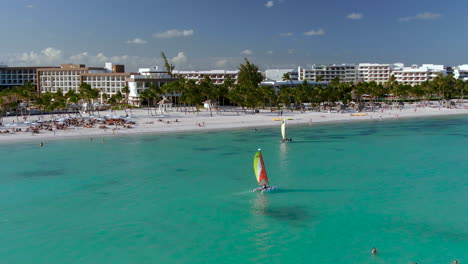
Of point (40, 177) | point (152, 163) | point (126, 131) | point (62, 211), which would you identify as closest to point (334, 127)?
point (126, 131)

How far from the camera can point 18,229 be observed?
76.9ft

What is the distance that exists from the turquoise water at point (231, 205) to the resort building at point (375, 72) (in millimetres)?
124160

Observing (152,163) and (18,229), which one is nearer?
(18,229)

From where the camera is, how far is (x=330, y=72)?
168875mm

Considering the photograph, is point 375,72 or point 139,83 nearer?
point 139,83

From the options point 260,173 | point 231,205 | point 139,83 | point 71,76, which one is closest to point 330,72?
point 139,83

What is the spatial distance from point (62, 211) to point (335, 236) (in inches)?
623

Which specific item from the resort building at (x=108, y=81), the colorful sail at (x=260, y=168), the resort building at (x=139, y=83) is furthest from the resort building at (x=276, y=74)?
the colorful sail at (x=260, y=168)

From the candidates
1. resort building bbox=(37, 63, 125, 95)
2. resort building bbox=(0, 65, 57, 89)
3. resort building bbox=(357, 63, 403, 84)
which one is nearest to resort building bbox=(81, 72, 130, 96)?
resort building bbox=(37, 63, 125, 95)

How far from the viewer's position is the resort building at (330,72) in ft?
546

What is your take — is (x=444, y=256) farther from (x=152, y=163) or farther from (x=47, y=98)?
(x=47, y=98)

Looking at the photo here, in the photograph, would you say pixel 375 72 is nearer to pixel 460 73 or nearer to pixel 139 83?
pixel 460 73

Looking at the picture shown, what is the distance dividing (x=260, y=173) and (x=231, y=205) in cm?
341

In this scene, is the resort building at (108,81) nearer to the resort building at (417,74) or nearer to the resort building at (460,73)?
the resort building at (417,74)
